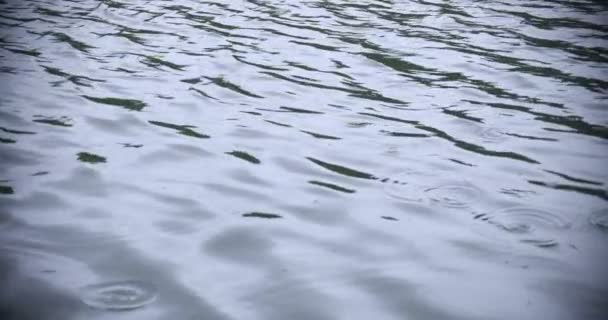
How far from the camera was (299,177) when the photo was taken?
129 inches

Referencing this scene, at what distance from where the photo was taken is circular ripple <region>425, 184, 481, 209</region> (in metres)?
2.97

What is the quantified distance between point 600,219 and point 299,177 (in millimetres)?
1683

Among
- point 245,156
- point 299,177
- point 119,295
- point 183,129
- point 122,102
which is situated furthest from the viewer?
point 122,102

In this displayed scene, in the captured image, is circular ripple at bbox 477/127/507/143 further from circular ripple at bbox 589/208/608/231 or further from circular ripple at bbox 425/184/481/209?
circular ripple at bbox 589/208/608/231

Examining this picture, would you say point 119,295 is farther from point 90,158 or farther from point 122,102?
point 122,102

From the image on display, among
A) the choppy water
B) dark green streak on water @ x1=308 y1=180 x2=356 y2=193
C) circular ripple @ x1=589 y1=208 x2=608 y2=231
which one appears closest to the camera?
the choppy water

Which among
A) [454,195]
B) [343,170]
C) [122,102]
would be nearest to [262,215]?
[343,170]

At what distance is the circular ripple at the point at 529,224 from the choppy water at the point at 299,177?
11 millimetres

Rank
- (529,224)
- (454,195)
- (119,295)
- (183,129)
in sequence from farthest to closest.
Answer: (183,129), (454,195), (529,224), (119,295)

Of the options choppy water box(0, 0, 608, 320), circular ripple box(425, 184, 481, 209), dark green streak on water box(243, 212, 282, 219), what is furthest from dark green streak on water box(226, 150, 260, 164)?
circular ripple box(425, 184, 481, 209)

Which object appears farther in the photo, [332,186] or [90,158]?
[90,158]

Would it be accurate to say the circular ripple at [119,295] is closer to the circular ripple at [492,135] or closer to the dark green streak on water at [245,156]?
the dark green streak on water at [245,156]

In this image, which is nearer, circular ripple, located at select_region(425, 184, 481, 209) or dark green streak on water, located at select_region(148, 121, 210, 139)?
circular ripple, located at select_region(425, 184, 481, 209)

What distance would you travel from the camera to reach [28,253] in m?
2.36
